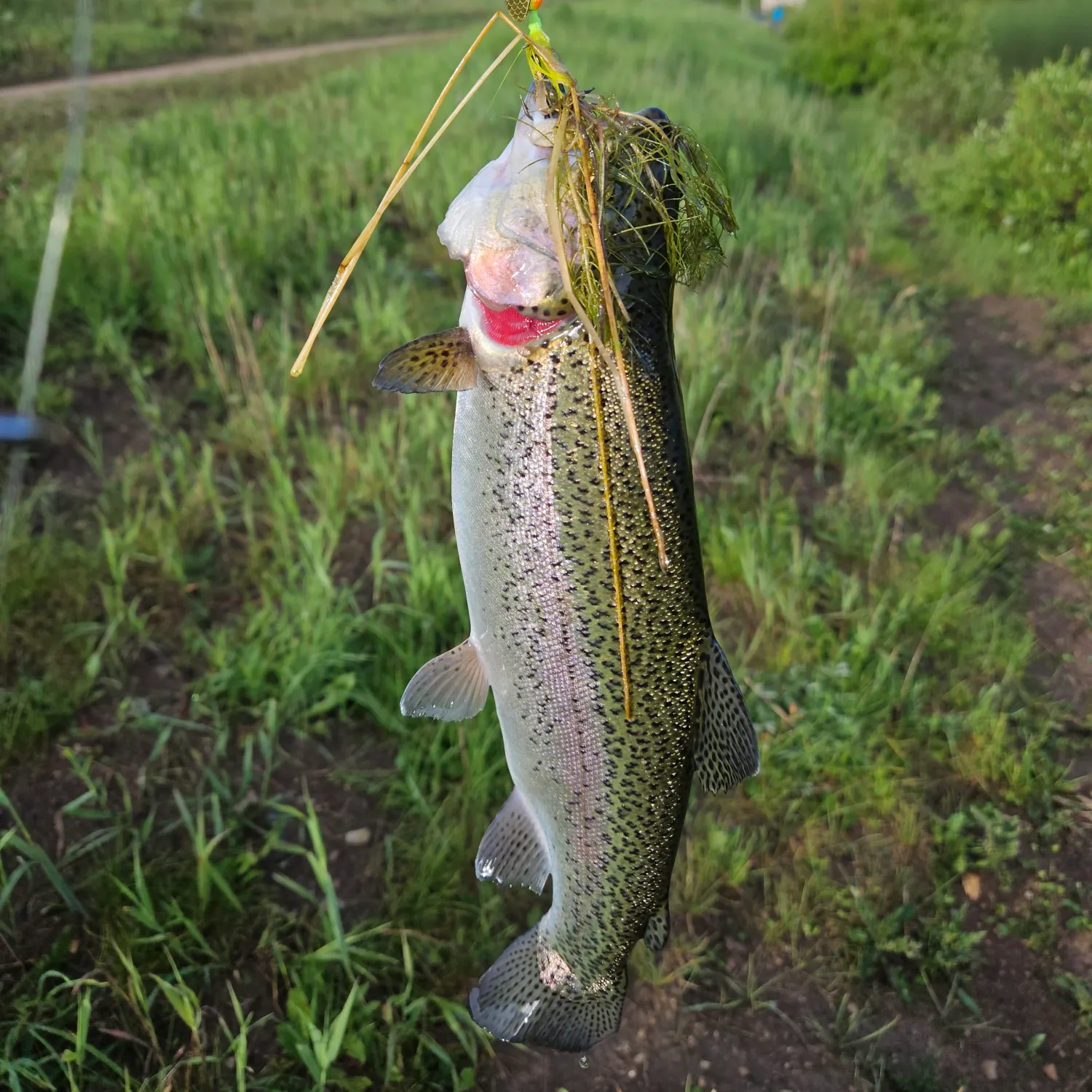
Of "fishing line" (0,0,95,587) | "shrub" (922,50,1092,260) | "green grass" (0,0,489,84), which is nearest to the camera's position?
"fishing line" (0,0,95,587)

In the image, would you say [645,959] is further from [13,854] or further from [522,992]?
[13,854]

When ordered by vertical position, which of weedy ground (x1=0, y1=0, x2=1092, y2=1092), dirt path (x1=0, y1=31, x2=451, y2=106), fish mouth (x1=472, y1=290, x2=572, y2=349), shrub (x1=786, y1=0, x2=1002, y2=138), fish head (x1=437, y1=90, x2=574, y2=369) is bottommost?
weedy ground (x1=0, y1=0, x2=1092, y2=1092)

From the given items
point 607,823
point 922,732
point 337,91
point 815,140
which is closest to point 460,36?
point 337,91

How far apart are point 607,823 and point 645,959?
1.02 metres

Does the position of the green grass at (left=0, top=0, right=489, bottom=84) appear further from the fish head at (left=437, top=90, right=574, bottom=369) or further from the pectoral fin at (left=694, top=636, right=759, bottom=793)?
the pectoral fin at (left=694, top=636, right=759, bottom=793)

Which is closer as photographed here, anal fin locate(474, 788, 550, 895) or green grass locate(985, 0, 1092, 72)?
anal fin locate(474, 788, 550, 895)

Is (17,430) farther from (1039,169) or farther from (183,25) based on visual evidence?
(1039,169)

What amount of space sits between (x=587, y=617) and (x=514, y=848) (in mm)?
605

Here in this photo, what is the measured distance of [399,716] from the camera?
2.45 m

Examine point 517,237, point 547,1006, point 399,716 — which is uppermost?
point 517,237

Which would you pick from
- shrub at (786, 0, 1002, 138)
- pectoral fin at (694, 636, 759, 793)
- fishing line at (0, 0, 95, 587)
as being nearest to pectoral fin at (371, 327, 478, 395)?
pectoral fin at (694, 636, 759, 793)

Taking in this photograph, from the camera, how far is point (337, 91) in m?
7.73

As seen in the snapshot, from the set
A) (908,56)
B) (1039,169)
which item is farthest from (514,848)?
(908,56)

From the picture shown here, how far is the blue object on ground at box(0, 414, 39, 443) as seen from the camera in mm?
1543
